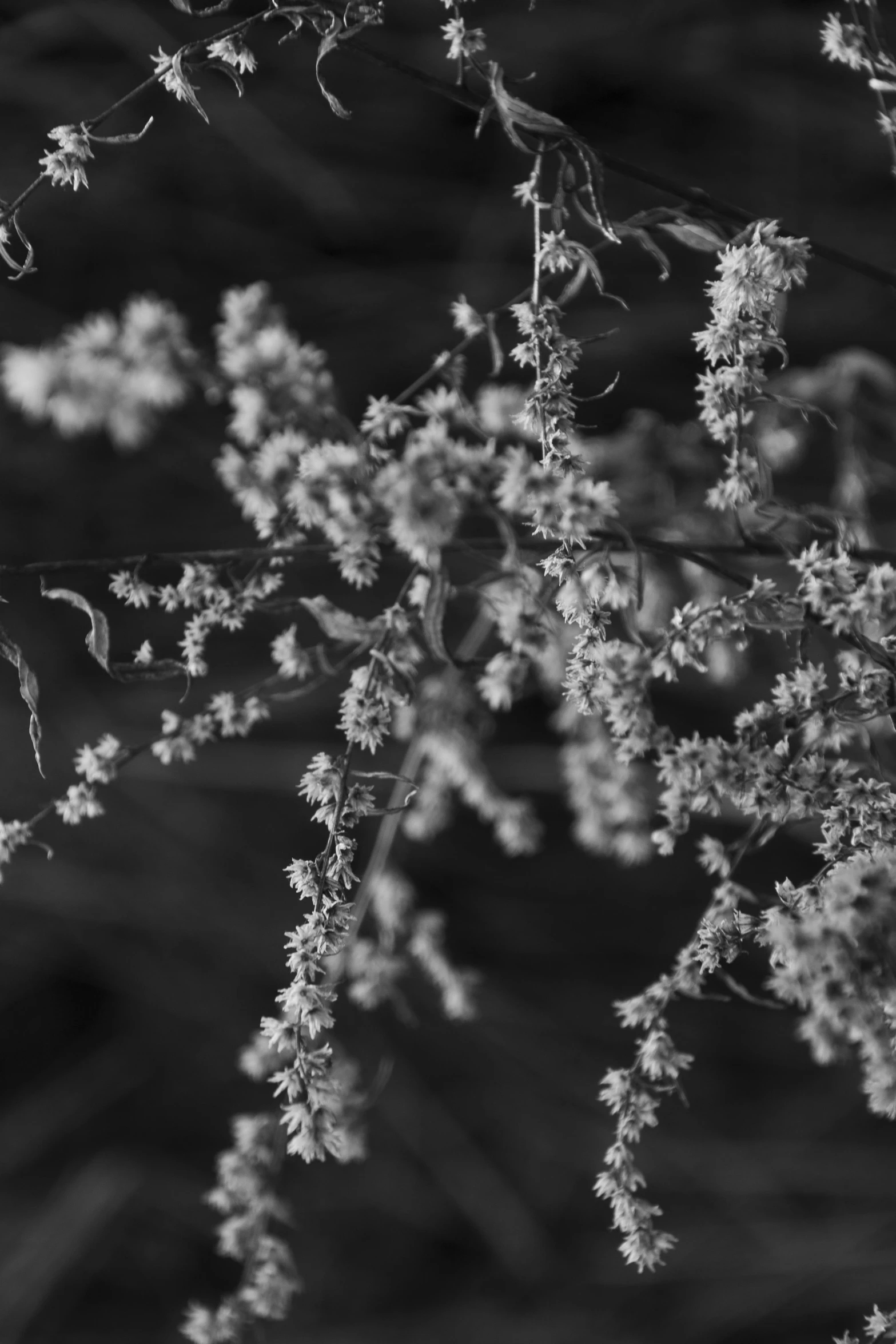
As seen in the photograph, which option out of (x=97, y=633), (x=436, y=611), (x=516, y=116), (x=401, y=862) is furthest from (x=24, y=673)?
(x=401, y=862)

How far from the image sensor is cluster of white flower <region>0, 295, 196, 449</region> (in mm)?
532

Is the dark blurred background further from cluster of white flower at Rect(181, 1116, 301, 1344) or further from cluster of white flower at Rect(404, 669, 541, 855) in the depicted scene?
cluster of white flower at Rect(181, 1116, 301, 1344)

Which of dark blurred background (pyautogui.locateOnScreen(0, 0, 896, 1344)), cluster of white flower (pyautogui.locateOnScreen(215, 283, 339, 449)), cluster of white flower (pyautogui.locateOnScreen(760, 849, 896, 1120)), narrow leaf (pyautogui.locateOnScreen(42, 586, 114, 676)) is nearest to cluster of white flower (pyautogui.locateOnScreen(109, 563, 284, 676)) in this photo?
narrow leaf (pyautogui.locateOnScreen(42, 586, 114, 676))

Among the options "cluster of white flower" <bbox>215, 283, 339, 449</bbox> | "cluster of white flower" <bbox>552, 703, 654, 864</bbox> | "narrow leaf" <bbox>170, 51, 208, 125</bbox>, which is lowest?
"cluster of white flower" <bbox>552, 703, 654, 864</bbox>

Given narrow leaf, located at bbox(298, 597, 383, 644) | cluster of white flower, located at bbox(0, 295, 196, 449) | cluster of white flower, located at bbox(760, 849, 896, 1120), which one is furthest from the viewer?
cluster of white flower, located at bbox(0, 295, 196, 449)

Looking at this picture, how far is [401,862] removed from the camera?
835mm

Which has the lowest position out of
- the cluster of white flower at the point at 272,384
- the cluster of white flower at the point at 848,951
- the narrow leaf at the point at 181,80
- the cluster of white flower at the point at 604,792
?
the cluster of white flower at the point at 848,951

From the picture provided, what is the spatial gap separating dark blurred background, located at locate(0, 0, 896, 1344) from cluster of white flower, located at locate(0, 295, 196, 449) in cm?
28

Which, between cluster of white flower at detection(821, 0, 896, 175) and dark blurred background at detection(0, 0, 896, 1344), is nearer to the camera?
cluster of white flower at detection(821, 0, 896, 175)

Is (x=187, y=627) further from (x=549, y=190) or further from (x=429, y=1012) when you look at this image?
(x=429, y=1012)

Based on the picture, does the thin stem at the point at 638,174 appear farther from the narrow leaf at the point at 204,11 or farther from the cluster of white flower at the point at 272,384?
the cluster of white flower at the point at 272,384

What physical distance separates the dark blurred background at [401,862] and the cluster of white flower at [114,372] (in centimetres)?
28

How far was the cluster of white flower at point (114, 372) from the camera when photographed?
0.53 m

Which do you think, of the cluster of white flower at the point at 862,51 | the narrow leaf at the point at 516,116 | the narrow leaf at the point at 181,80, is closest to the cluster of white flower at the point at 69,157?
the narrow leaf at the point at 181,80
